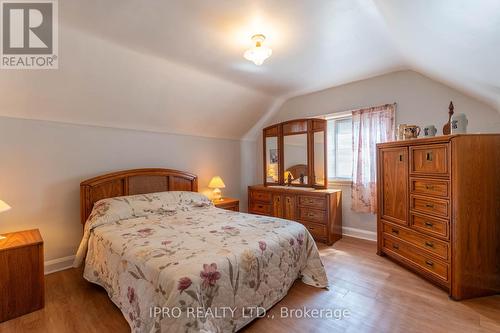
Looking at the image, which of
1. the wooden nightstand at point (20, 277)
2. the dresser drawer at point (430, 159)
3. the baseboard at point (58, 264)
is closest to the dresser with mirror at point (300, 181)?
the dresser drawer at point (430, 159)

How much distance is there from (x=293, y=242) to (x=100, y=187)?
2460 mm

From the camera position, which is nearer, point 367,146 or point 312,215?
point 367,146

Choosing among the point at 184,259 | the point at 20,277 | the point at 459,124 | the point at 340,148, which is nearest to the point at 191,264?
the point at 184,259

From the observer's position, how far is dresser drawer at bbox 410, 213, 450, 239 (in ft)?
7.17

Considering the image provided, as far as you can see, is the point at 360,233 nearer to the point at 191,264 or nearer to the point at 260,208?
the point at 260,208

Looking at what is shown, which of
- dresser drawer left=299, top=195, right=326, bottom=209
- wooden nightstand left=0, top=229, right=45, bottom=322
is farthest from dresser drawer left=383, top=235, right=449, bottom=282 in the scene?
wooden nightstand left=0, top=229, right=45, bottom=322

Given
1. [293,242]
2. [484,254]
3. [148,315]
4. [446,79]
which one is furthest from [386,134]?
[148,315]

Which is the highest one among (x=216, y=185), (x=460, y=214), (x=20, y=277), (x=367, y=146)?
(x=367, y=146)

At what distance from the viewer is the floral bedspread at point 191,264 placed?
1.39 metres

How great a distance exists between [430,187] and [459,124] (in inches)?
25.8

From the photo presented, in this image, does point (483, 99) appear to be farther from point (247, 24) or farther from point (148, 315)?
point (148, 315)

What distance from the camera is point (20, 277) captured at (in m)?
1.94

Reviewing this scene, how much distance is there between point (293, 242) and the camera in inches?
87.2

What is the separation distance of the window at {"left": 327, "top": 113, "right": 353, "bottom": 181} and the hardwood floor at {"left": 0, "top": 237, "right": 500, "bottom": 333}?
1697 millimetres
